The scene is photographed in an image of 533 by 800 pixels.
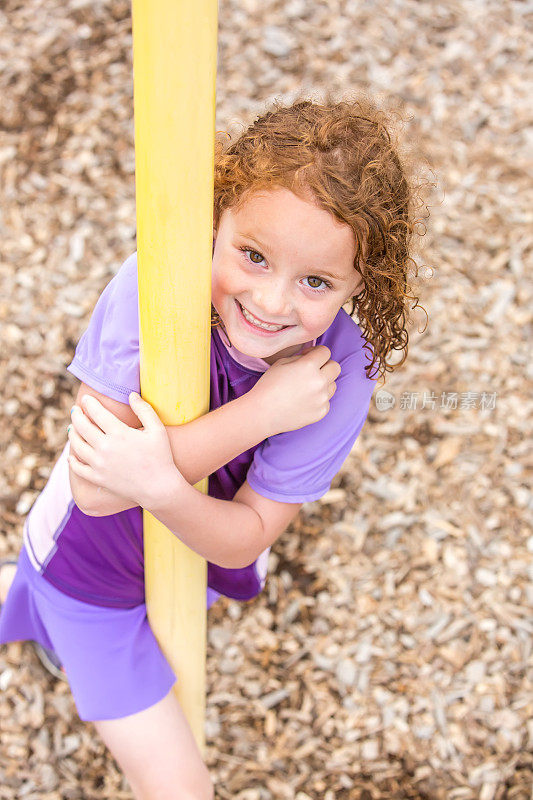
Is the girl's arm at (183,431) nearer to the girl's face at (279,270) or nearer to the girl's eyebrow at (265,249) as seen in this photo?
the girl's face at (279,270)

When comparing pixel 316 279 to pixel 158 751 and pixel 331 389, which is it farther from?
pixel 158 751

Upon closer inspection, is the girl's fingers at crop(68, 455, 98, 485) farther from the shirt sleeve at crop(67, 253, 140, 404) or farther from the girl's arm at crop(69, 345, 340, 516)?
the shirt sleeve at crop(67, 253, 140, 404)

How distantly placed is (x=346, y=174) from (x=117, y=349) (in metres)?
0.42

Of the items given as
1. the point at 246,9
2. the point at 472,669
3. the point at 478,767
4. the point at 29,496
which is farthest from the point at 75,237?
the point at 478,767

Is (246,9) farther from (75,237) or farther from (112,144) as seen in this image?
(75,237)

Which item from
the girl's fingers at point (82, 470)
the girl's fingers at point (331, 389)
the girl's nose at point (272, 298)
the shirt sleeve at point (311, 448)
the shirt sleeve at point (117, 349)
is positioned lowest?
the shirt sleeve at point (311, 448)

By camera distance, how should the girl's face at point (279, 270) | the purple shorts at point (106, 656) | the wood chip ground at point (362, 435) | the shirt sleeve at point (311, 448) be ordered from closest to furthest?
the girl's face at point (279, 270) < the shirt sleeve at point (311, 448) < the purple shorts at point (106, 656) < the wood chip ground at point (362, 435)

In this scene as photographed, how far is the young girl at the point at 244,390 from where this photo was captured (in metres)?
1.17

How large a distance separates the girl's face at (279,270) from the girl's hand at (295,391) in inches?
1.8

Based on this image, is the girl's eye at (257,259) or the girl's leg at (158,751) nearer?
the girl's eye at (257,259)

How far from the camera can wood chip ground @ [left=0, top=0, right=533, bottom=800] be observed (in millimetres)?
2148

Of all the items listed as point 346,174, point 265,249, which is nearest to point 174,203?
point 265,249

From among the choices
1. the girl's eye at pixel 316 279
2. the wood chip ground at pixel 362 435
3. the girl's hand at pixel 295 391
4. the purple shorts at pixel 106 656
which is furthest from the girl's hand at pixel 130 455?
the wood chip ground at pixel 362 435

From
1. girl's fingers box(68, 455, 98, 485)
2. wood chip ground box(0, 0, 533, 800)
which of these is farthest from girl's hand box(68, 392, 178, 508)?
wood chip ground box(0, 0, 533, 800)
